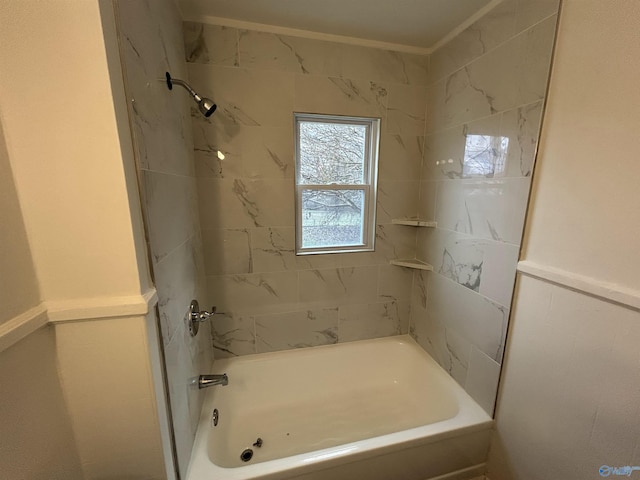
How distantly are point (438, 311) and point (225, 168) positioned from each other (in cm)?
159

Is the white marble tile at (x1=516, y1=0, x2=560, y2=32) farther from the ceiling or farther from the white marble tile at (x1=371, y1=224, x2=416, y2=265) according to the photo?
the white marble tile at (x1=371, y1=224, x2=416, y2=265)

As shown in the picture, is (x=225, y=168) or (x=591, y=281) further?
(x=225, y=168)

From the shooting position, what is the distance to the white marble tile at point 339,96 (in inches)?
61.1

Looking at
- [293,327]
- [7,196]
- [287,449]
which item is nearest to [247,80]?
[7,196]

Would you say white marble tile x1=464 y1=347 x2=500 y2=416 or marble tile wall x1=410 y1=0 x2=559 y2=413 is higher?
marble tile wall x1=410 y1=0 x2=559 y2=413

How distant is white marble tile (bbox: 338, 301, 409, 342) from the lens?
189 centimetres

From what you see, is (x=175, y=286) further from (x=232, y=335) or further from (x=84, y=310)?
(x=232, y=335)

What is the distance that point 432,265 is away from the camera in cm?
173

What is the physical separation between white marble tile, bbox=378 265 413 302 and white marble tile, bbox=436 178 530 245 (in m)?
0.46

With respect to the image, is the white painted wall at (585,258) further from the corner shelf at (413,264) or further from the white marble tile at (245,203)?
the white marble tile at (245,203)

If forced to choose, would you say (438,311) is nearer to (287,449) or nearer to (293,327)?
(293,327)

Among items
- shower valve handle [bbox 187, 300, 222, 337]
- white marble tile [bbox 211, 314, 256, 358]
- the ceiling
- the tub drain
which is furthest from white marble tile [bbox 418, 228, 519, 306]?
the tub drain

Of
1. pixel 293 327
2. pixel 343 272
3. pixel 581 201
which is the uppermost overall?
pixel 581 201

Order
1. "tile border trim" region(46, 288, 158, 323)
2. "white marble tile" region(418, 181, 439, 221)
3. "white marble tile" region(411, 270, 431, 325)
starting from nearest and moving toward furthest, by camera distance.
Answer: "tile border trim" region(46, 288, 158, 323) < "white marble tile" region(418, 181, 439, 221) < "white marble tile" region(411, 270, 431, 325)
